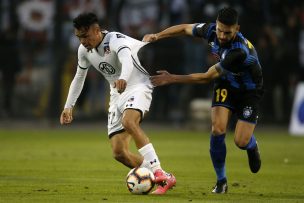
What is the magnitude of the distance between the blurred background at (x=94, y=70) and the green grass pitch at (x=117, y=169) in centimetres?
159

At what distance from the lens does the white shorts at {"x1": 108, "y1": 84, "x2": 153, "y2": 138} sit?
11.0 m

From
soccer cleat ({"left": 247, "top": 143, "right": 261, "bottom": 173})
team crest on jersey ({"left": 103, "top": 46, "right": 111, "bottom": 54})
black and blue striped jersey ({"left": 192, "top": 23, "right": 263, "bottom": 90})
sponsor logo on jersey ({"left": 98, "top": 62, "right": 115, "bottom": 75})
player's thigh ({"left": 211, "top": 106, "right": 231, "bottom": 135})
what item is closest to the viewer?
black and blue striped jersey ({"left": 192, "top": 23, "right": 263, "bottom": 90})

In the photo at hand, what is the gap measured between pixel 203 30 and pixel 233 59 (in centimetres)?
79

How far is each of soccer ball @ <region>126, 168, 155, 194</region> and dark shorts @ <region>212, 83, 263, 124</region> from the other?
136 cm

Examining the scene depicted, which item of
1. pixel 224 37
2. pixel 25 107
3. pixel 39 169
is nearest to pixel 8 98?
pixel 25 107

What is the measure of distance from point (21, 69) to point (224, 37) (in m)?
15.2

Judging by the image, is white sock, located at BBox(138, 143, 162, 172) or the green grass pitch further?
white sock, located at BBox(138, 143, 162, 172)

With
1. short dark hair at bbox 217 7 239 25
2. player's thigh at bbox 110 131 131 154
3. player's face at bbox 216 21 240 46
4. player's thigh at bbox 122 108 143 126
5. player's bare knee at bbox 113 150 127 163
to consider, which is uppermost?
short dark hair at bbox 217 7 239 25

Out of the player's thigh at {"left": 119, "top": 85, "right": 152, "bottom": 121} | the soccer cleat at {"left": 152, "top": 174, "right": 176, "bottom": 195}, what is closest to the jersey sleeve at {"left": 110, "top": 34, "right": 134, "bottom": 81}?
the player's thigh at {"left": 119, "top": 85, "right": 152, "bottom": 121}

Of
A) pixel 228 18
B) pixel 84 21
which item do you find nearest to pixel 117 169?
pixel 84 21

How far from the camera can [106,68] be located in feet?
36.9

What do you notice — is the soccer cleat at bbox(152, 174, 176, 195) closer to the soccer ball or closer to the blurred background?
the soccer ball

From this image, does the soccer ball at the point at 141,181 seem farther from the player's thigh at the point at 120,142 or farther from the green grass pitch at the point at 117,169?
the player's thigh at the point at 120,142

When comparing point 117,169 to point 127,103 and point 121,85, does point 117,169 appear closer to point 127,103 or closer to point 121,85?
point 127,103
